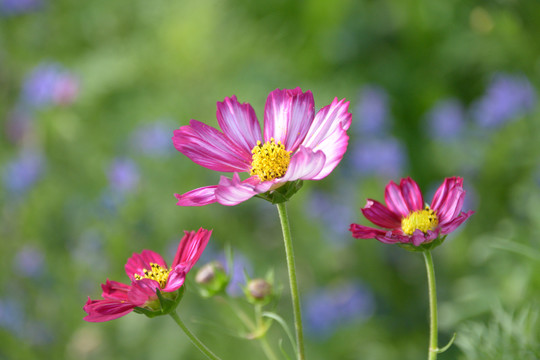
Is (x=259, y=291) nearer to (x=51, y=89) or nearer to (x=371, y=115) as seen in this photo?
(x=371, y=115)

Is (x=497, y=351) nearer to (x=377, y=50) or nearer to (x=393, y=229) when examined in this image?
(x=393, y=229)

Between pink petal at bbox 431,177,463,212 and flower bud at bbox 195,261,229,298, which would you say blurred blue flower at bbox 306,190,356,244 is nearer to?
flower bud at bbox 195,261,229,298

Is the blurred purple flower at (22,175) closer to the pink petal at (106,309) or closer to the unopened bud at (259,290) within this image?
the unopened bud at (259,290)

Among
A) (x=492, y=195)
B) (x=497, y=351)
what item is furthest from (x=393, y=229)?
(x=492, y=195)

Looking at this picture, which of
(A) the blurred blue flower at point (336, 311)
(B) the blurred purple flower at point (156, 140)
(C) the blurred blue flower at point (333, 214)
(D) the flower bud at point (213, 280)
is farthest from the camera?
(B) the blurred purple flower at point (156, 140)

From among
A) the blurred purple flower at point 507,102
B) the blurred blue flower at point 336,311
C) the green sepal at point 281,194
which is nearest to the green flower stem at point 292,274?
the green sepal at point 281,194

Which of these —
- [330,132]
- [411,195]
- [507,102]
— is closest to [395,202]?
[411,195]
